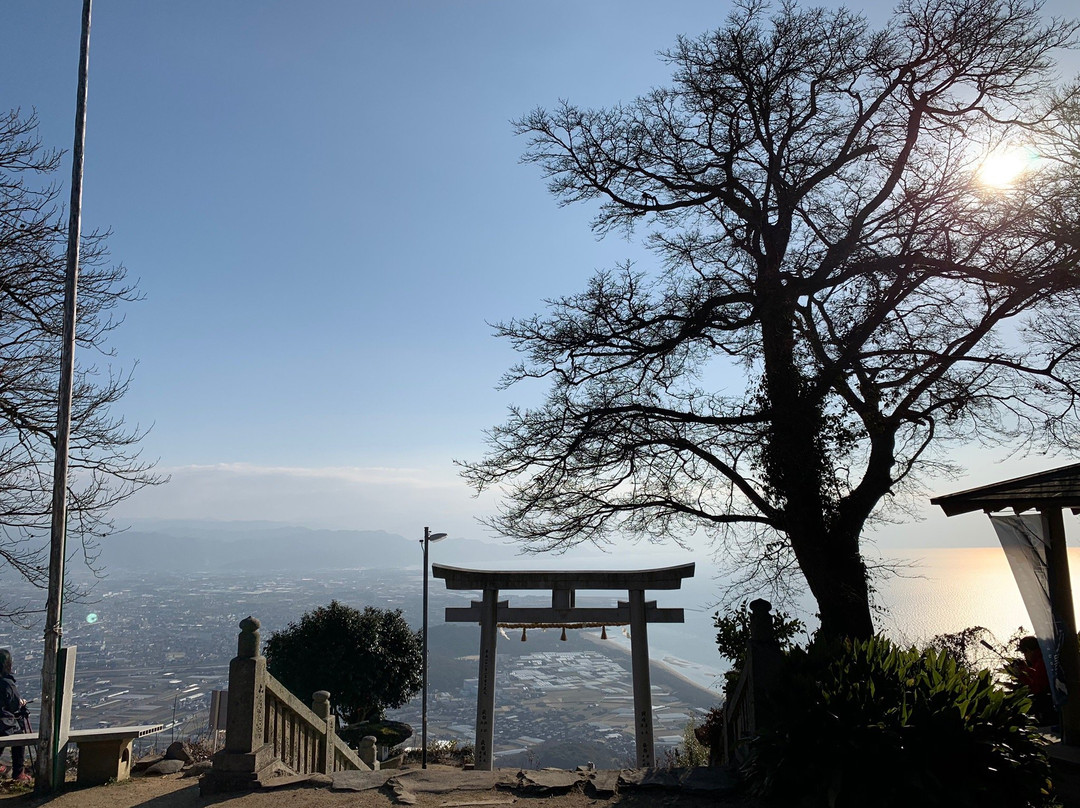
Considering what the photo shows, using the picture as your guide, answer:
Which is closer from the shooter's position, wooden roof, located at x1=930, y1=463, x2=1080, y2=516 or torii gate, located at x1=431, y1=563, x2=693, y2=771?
wooden roof, located at x1=930, y1=463, x2=1080, y2=516

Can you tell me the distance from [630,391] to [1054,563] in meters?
5.59

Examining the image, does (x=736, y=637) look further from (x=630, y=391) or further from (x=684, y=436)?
(x=630, y=391)

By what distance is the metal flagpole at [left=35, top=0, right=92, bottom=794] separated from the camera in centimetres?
654

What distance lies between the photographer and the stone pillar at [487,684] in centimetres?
1117

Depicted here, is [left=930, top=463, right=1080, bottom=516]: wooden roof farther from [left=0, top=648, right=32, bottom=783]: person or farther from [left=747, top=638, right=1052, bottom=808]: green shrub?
[left=0, top=648, right=32, bottom=783]: person

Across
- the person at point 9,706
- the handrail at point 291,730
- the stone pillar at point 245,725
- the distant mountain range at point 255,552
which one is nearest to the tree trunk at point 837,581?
the handrail at point 291,730

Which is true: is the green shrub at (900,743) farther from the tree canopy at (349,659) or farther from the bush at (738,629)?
the tree canopy at (349,659)

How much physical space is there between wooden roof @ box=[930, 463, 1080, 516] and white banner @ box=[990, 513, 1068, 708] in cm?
24

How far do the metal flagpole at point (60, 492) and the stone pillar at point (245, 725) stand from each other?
153cm

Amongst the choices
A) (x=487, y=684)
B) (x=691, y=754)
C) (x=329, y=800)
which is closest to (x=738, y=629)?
(x=691, y=754)

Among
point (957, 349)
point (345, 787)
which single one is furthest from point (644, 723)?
point (957, 349)

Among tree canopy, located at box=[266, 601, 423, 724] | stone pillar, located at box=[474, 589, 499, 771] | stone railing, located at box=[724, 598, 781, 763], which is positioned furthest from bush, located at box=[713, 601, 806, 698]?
tree canopy, located at box=[266, 601, 423, 724]

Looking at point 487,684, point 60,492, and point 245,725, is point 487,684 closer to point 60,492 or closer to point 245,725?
point 245,725

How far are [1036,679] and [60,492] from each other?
11.4 meters
